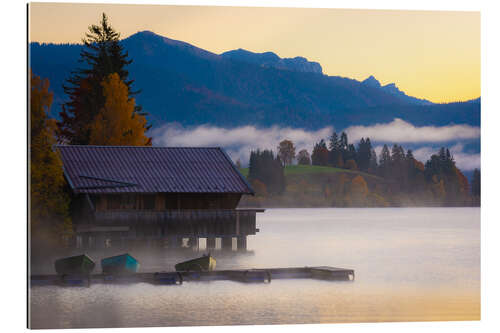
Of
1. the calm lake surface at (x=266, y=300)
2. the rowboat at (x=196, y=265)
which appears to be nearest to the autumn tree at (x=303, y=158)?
the calm lake surface at (x=266, y=300)

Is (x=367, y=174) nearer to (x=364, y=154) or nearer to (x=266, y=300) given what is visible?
(x=364, y=154)

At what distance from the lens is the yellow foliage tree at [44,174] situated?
2330cm

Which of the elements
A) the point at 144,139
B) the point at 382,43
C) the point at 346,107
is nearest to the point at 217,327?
the point at 382,43

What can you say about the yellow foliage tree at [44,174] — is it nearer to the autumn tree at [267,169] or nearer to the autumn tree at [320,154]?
the autumn tree at [267,169]

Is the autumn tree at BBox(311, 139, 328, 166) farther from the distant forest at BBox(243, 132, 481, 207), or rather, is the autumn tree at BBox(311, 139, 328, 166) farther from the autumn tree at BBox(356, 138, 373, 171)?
the autumn tree at BBox(356, 138, 373, 171)

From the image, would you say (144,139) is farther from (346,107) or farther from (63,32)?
(63,32)

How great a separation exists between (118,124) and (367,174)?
1402cm

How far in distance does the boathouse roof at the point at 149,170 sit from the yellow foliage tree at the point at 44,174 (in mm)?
7064

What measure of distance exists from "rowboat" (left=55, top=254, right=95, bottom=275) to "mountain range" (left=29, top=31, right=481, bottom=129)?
18.6 feet

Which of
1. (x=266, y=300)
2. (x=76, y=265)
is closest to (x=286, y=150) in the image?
(x=76, y=265)

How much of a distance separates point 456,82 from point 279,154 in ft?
29.3

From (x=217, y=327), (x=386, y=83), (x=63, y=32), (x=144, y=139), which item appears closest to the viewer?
(x=217, y=327)

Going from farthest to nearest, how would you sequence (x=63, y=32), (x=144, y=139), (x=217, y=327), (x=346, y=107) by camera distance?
(x=144, y=139) → (x=346, y=107) → (x=63, y=32) → (x=217, y=327)

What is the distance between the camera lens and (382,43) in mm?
23484
